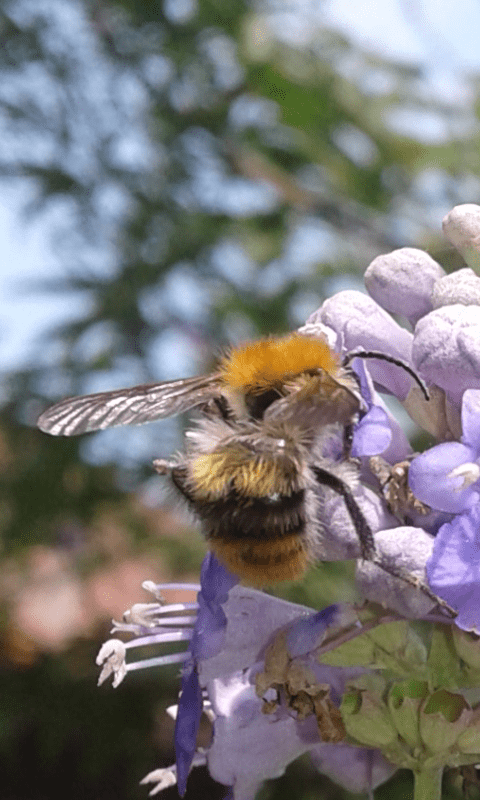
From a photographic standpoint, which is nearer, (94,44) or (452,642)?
(452,642)

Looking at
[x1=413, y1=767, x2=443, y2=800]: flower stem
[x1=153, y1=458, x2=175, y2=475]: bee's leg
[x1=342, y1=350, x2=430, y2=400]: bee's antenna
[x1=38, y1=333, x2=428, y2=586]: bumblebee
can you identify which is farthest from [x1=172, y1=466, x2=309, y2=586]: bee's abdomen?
[x1=413, y1=767, x2=443, y2=800]: flower stem

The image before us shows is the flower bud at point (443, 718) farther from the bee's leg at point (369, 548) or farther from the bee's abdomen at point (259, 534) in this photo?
the bee's abdomen at point (259, 534)

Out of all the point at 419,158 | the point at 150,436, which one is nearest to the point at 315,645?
the point at 419,158

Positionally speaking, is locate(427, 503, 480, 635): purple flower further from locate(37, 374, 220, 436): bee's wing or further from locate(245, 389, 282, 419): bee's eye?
locate(37, 374, 220, 436): bee's wing

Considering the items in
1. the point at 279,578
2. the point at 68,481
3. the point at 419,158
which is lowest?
the point at 279,578

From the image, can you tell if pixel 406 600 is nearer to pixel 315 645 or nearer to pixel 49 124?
pixel 315 645

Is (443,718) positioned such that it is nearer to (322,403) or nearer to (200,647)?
(200,647)
